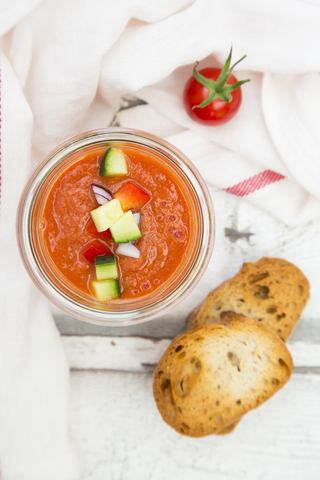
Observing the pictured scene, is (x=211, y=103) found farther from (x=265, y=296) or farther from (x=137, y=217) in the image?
(x=265, y=296)

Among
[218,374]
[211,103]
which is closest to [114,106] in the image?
[211,103]

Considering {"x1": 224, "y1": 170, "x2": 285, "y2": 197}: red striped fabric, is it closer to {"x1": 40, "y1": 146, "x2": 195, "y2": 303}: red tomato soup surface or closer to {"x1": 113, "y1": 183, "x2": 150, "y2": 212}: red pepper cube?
{"x1": 40, "y1": 146, "x2": 195, "y2": 303}: red tomato soup surface

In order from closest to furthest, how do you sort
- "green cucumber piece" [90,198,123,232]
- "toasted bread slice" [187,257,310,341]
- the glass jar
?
1. "green cucumber piece" [90,198,123,232]
2. the glass jar
3. "toasted bread slice" [187,257,310,341]

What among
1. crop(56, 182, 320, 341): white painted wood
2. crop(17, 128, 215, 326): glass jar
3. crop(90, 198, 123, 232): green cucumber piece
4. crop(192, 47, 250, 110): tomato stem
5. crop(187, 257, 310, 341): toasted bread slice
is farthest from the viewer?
crop(56, 182, 320, 341): white painted wood

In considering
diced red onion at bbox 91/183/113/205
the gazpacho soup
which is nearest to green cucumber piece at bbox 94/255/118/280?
the gazpacho soup

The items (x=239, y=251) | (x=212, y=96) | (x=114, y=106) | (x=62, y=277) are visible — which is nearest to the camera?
(x=62, y=277)

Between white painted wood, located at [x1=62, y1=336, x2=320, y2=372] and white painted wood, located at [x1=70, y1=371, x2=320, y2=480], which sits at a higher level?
white painted wood, located at [x1=62, y1=336, x2=320, y2=372]

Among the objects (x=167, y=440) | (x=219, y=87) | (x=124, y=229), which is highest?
Answer: (x=219, y=87)

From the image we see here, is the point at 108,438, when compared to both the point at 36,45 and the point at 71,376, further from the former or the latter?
the point at 36,45

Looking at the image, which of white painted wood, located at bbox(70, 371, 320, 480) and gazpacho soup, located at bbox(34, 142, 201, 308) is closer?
gazpacho soup, located at bbox(34, 142, 201, 308)
